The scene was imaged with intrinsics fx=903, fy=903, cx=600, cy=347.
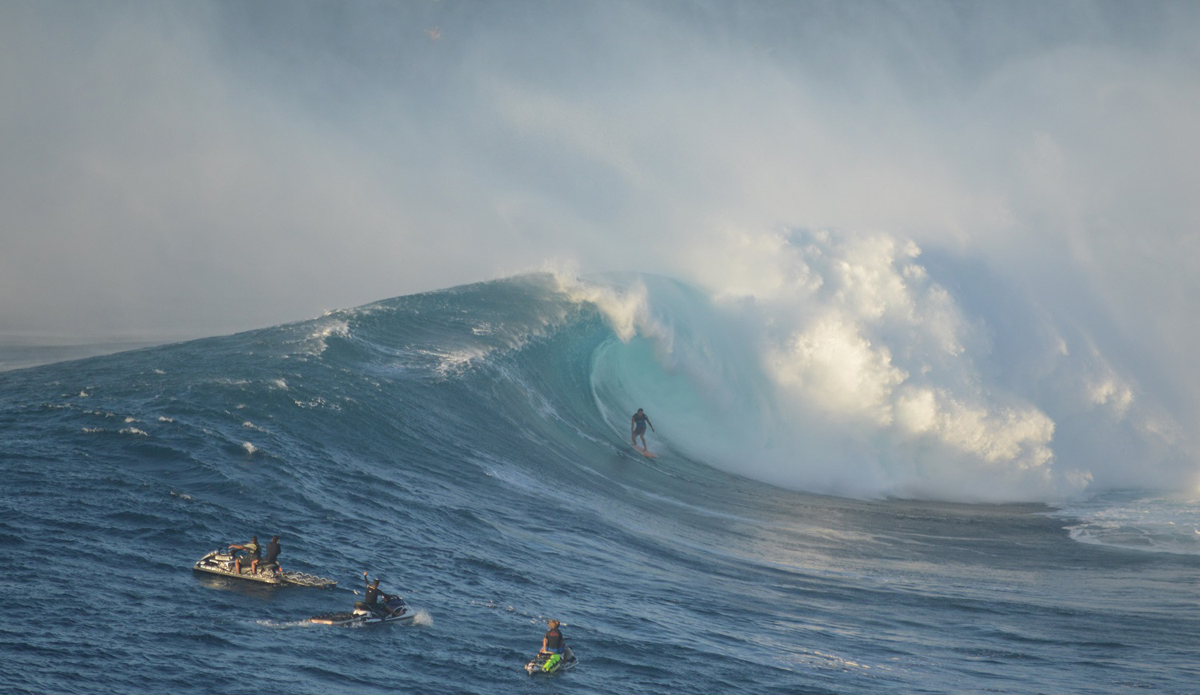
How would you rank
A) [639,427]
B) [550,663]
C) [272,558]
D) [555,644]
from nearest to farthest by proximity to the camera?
[550,663] < [555,644] < [272,558] < [639,427]

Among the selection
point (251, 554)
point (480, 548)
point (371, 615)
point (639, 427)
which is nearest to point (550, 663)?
point (371, 615)

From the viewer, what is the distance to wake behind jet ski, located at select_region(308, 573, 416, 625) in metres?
10.1

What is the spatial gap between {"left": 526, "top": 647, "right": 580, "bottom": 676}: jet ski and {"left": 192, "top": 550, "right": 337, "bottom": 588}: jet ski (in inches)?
121

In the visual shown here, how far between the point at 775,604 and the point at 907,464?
44.5 ft

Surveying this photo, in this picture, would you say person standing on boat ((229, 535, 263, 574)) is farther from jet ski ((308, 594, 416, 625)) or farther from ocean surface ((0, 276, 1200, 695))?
jet ski ((308, 594, 416, 625))

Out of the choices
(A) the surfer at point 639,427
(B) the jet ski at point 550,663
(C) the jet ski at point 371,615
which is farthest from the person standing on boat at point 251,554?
(A) the surfer at point 639,427

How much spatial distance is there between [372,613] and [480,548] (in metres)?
3.57

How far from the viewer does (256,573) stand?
1083 cm

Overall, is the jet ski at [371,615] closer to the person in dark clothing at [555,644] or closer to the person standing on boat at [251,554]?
the person standing on boat at [251,554]

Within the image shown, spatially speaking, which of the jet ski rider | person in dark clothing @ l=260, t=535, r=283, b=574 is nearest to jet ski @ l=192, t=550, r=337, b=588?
person in dark clothing @ l=260, t=535, r=283, b=574

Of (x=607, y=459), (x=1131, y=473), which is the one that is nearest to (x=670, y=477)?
(x=607, y=459)

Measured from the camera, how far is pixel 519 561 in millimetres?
13555

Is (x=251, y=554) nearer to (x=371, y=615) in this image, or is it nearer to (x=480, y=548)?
(x=371, y=615)

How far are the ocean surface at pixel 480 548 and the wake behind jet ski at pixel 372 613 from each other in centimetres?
17
